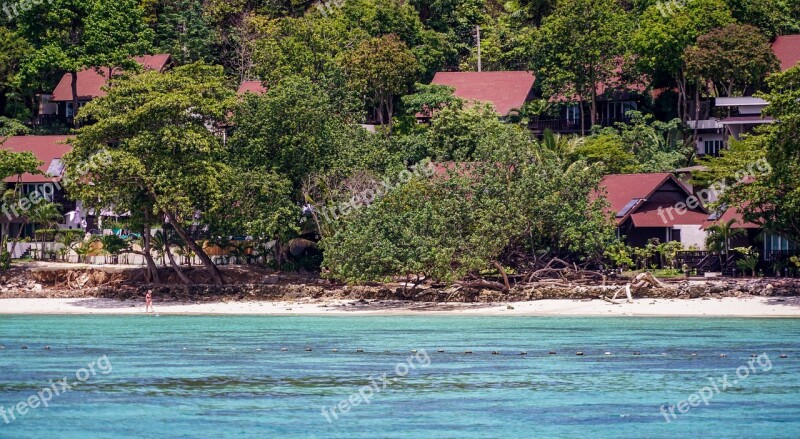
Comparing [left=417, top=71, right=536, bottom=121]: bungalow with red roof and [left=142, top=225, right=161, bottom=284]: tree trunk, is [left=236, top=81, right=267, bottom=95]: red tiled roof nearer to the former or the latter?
[left=417, top=71, right=536, bottom=121]: bungalow with red roof

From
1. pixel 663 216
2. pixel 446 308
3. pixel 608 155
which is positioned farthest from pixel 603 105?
pixel 446 308

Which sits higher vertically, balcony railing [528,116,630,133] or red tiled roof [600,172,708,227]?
balcony railing [528,116,630,133]

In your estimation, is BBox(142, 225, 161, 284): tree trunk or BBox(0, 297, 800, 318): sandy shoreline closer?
BBox(0, 297, 800, 318): sandy shoreline

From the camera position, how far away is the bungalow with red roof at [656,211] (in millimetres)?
51094

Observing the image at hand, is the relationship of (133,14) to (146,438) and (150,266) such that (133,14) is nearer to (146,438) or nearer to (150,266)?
(150,266)

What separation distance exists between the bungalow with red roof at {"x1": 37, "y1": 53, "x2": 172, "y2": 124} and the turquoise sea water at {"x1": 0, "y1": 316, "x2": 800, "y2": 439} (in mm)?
28126

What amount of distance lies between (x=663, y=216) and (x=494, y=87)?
16.8 m

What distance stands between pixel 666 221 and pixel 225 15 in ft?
116

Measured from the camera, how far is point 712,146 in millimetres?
61500

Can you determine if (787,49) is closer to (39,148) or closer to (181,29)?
(181,29)

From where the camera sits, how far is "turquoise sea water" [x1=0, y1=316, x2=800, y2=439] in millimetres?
25641

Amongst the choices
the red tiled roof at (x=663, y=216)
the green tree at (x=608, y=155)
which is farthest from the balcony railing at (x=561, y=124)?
the red tiled roof at (x=663, y=216)

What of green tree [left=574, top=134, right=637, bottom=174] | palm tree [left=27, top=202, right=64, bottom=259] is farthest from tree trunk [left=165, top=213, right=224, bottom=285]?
green tree [left=574, top=134, right=637, bottom=174]

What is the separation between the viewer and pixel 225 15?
2985 inches
